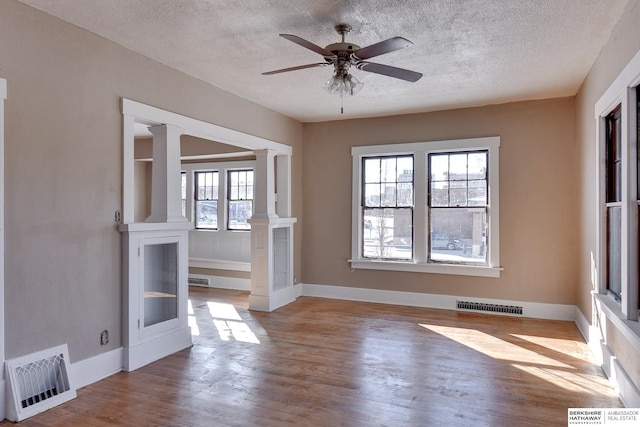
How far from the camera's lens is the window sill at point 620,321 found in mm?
2523

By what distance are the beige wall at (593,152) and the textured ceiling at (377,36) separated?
0.46 feet

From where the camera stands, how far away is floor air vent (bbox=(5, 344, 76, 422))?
8.86 feet

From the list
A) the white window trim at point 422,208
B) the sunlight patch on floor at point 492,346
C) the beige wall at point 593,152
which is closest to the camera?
the beige wall at point 593,152

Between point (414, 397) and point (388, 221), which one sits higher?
point (388, 221)

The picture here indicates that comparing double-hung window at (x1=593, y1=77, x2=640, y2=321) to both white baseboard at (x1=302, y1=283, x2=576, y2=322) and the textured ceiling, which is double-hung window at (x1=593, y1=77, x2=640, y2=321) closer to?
the textured ceiling

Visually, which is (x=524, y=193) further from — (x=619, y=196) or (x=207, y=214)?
(x=207, y=214)

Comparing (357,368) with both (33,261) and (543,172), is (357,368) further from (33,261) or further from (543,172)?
(543,172)

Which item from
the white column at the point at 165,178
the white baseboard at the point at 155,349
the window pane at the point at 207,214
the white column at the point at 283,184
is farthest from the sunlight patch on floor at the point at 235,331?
the window pane at the point at 207,214

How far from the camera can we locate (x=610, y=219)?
142 inches

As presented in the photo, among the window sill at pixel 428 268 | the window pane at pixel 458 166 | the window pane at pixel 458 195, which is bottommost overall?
the window sill at pixel 428 268

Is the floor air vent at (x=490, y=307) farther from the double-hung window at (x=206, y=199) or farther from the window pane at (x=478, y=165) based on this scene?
the double-hung window at (x=206, y=199)

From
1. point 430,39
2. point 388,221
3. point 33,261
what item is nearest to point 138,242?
point 33,261

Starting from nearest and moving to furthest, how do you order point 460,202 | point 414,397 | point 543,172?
point 414,397, point 543,172, point 460,202

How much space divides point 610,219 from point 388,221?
2.99 meters
